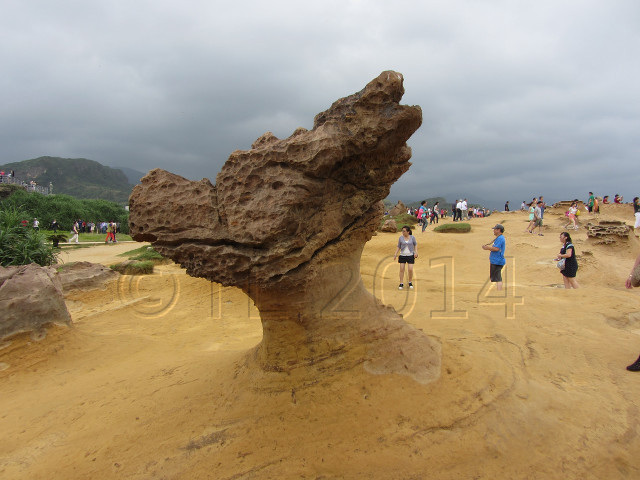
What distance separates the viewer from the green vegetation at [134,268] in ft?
33.1

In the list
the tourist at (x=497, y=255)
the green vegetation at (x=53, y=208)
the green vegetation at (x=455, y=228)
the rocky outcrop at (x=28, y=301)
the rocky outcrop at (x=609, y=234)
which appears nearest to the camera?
the rocky outcrop at (x=28, y=301)

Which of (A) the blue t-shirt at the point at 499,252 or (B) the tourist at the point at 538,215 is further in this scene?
(B) the tourist at the point at 538,215

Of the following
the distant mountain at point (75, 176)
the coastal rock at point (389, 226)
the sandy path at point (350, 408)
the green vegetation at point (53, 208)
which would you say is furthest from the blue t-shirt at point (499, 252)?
the distant mountain at point (75, 176)

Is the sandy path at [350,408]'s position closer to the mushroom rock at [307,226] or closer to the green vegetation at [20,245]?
the mushroom rock at [307,226]

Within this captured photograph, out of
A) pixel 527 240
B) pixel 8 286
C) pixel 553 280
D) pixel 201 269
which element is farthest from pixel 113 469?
pixel 527 240

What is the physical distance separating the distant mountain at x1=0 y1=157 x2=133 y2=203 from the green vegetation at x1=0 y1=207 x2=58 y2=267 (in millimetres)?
105377

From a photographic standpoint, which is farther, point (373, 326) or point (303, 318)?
point (373, 326)

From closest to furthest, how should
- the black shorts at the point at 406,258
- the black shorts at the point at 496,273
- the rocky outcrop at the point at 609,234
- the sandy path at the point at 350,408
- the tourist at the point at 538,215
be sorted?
the sandy path at the point at 350,408, the black shorts at the point at 496,273, the black shorts at the point at 406,258, the rocky outcrop at the point at 609,234, the tourist at the point at 538,215

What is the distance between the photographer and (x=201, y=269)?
320 centimetres

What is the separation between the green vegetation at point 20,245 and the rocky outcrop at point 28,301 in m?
2.38

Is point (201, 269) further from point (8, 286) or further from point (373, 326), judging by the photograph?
point (8, 286)

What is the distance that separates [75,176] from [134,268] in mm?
146419

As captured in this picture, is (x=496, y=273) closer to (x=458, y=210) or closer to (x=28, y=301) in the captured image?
(x=28, y=301)

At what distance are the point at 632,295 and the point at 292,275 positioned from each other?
6.09 m
